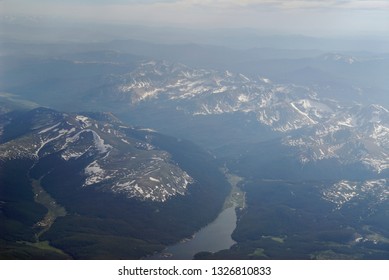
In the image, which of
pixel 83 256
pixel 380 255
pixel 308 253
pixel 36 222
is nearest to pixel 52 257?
pixel 83 256

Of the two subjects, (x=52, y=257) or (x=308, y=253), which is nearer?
(x=52, y=257)

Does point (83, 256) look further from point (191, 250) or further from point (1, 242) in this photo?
→ point (191, 250)
